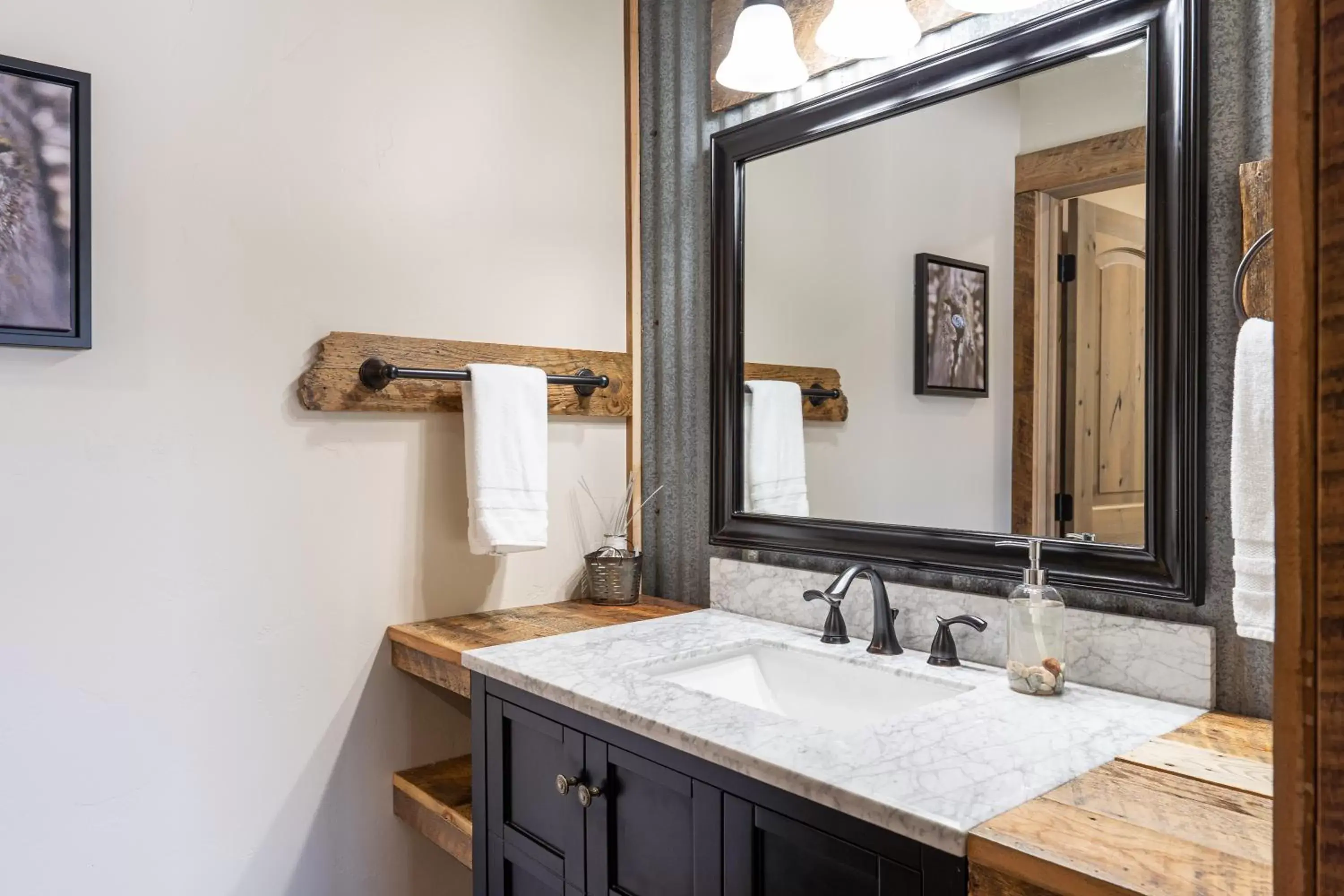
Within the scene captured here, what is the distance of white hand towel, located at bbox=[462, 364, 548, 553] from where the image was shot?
169cm

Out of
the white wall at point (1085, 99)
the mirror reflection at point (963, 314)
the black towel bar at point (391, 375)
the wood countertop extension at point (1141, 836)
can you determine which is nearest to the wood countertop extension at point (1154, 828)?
the wood countertop extension at point (1141, 836)

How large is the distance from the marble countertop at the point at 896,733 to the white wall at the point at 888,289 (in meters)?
0.30

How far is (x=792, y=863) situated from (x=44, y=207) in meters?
1.40

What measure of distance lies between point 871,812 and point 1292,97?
0.68 metres

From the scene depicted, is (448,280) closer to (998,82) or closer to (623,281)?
(623,281)

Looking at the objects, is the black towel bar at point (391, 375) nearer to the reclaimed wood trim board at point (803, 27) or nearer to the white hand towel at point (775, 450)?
the white hand towel at point (775, 450)

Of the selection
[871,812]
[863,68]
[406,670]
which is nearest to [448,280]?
[406,670]

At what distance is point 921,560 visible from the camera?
4.89ft

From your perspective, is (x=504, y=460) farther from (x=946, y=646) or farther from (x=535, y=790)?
(x=946, y=646)

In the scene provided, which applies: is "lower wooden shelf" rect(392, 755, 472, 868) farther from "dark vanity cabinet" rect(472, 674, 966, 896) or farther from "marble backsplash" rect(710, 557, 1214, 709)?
"marble backsplash" rect(710, 557, 1214, 709)

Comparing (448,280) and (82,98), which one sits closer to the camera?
(82,98)

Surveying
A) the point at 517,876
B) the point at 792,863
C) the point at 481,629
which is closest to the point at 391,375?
the point at 481,629

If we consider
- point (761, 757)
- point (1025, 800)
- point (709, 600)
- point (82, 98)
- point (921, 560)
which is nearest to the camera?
point (1025, 800)

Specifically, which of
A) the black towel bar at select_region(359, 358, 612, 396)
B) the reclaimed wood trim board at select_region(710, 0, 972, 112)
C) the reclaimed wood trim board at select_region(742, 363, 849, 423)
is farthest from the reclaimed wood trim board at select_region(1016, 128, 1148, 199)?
the black towel bar at select_region(359, 358, 612, 396)
